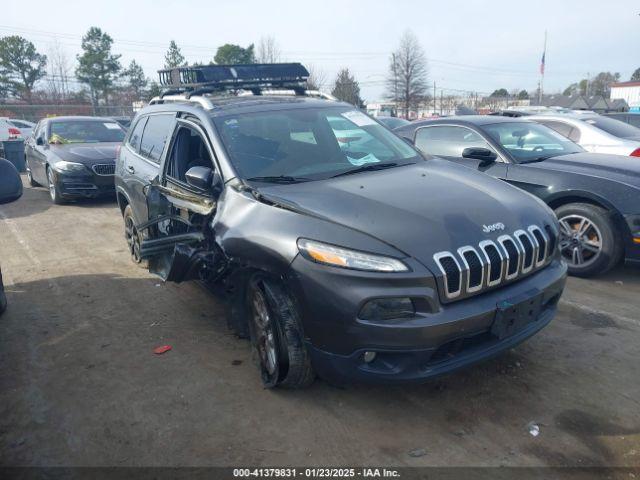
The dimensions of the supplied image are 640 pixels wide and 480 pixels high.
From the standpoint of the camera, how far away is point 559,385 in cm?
332

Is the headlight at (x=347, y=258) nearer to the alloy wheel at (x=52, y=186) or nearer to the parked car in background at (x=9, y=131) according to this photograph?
the alloy wheel at (x=52, y=186)

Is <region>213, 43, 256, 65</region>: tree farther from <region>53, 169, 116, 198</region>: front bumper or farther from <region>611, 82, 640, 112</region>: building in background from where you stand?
<region>611, 82, 640, 112</region>: building in background

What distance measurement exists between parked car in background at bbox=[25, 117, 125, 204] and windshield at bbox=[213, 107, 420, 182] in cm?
651

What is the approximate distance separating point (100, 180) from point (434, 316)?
8.46 metres

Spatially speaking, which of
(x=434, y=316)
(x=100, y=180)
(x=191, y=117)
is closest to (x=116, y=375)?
(x=191, y=117)

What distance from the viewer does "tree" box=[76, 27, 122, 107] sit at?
43000 millimetres

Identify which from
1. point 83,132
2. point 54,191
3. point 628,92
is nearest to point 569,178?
point 54,191

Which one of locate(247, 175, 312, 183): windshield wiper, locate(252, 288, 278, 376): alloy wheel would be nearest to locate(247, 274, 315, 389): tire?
locate(252, 288, 278, 376): alloy wheel

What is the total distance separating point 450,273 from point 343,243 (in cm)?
59

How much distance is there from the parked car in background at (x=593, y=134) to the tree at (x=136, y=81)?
4131 cm

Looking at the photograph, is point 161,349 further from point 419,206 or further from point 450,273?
point 450,273

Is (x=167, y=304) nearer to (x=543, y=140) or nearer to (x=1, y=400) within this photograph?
(x=1, y=400)

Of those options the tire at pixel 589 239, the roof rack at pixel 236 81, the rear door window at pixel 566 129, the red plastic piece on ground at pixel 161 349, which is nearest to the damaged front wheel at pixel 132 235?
the roof rack at pixel 236 81

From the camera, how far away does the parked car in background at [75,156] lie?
9516 mm
